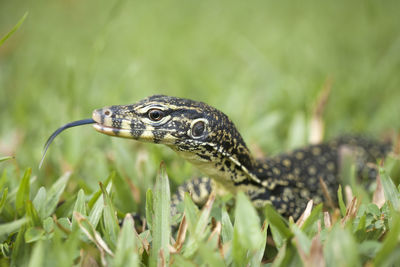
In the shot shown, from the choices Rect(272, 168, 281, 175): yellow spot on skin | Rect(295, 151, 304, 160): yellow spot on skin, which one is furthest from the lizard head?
Rect(295, 151, 304, 160): yellow spot on skin

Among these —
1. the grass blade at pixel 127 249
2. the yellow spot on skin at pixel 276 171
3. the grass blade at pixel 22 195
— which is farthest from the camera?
the yellow spot on skin at pixel 276 171

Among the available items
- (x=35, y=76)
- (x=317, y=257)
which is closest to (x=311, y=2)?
(x=35, y=76)

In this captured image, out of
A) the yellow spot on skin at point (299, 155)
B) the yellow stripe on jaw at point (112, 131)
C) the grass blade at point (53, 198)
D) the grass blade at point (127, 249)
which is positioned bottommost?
the grass blade at point (127, 249)

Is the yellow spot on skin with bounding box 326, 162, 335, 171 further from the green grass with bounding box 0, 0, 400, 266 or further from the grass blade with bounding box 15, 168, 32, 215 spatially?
the grass blade with bounding box 15, 168, 32, 215

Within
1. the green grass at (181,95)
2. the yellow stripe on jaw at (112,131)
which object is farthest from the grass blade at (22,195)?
the yellow stripe on jaw at (112,131)

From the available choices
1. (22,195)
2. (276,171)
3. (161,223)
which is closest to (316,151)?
(276,171)

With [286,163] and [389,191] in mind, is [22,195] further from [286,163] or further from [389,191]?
[389,191]

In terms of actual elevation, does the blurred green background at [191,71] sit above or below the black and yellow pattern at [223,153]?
above

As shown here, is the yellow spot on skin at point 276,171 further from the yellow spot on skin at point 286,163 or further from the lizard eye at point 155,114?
the lizard eye at point 155,114
